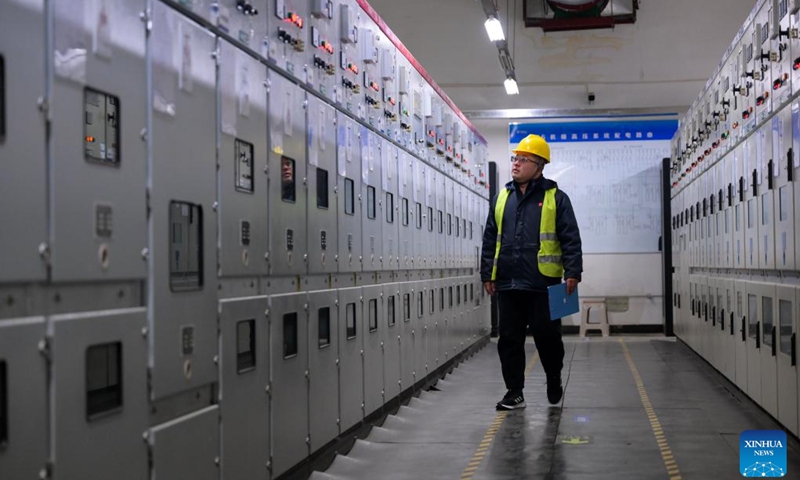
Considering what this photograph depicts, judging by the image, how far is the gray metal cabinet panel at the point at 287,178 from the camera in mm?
4539

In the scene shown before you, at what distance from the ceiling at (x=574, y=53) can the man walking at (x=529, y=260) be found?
6122 mm

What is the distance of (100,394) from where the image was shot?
301 cm

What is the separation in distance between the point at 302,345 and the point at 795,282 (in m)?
3.01

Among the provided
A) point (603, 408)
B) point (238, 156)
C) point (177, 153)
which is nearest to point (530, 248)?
point (603, 408)

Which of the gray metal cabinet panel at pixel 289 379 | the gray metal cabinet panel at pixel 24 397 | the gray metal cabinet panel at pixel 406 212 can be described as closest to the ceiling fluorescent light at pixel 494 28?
the gray metal cabinet panel at pixel 406 212

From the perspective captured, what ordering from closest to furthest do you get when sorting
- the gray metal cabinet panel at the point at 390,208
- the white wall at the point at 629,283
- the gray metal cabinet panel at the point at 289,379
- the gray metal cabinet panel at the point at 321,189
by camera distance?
1. the gray metal cabinet panel at the point at 289,379
2. the gray metal cabinet panel at the point at 321,189
3. the gray metal cabinet panel at the point at 390,208
4. the white wall at the point at 629,283

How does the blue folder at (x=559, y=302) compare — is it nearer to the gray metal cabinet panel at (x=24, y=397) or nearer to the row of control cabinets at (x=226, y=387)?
the row of control cabinets at (x=226, y=387)

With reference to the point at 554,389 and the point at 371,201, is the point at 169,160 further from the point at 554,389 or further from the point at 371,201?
the point at 554,389

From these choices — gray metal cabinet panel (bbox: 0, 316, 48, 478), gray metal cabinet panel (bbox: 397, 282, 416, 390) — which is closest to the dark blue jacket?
gray metal cabinet panel (bbox: 397, 282, 416, 390)

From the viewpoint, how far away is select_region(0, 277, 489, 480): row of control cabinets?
8.26 feet

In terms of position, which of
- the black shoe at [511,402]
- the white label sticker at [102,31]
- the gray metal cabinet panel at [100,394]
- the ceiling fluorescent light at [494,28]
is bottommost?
the black shoe at [511,402]

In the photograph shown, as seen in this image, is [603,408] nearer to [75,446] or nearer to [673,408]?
[673,408]

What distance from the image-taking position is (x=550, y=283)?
267 inches

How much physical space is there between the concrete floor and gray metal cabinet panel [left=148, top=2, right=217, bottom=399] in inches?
64.6
